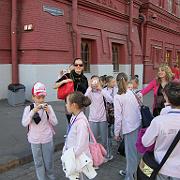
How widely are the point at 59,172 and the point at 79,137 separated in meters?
1.97

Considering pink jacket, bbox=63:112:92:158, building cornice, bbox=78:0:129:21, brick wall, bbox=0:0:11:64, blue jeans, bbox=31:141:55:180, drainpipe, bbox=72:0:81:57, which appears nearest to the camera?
pink jacket, bbox=63:112:92:158

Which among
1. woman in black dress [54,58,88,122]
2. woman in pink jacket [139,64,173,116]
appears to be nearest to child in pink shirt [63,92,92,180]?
woman in pink jacket [139,64,173,116]

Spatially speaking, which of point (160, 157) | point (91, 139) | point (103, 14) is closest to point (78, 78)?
point (91, 139)

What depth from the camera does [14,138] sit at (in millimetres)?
6570

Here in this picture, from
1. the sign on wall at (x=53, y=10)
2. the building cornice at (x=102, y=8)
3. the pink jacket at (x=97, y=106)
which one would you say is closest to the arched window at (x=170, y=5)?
the building cornice at (x=102, y=8)

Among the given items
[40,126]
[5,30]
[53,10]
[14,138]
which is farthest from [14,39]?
[40,126]

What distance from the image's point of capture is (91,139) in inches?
140

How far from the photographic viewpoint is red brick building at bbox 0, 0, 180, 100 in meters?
10.7

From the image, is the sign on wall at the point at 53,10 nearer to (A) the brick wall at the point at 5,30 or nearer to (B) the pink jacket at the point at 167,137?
(A) the brick wall at the point at 5,30

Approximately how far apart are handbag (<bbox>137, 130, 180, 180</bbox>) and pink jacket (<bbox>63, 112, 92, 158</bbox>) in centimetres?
68

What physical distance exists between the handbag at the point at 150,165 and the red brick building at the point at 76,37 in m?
8.24

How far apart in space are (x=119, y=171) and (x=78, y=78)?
1.92m

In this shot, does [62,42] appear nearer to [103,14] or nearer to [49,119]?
[103,14]

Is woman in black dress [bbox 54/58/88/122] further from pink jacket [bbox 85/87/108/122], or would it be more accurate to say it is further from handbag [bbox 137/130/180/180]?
handbag [bbox 137/130/180/180]
